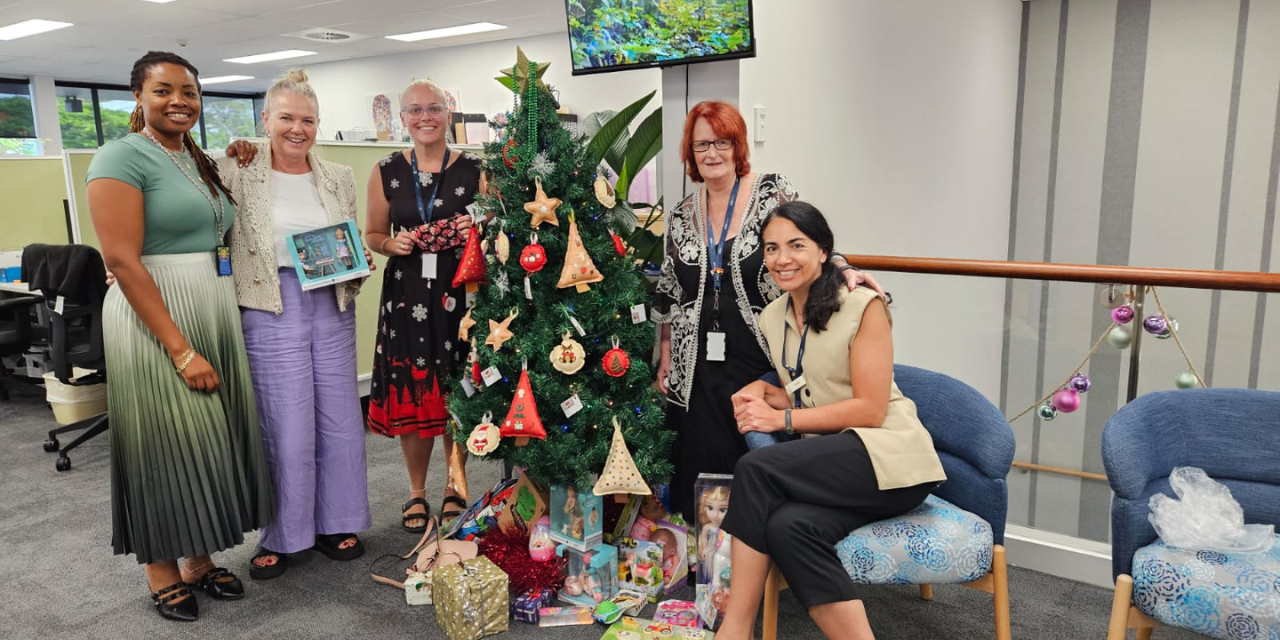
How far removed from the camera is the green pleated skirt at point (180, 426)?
2359 millimetres

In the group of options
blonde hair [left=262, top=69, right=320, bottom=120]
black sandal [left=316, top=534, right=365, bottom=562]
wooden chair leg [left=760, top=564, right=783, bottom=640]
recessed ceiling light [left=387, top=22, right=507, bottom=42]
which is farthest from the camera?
recessed ceiling light [left=387, top=22, right=507, bottom=42]

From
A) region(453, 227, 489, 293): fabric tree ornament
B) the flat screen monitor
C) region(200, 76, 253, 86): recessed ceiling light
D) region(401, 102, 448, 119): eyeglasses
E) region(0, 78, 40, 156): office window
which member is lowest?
region(453, 227, 489, 293): fabric tree ornament

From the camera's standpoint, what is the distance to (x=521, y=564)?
2525 mm

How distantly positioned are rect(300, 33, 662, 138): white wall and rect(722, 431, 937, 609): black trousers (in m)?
5.65

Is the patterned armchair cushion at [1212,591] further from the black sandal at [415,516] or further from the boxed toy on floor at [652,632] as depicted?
the black sandal at [415,516]

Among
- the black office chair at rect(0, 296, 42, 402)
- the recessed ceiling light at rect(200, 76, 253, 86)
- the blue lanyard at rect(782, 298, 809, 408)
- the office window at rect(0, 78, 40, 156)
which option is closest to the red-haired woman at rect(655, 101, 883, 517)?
the blue lanyard at rect(782, 298, 809, 408)

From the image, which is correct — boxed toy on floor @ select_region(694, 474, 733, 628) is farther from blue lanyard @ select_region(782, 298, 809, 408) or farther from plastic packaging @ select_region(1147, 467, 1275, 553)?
plastic packaging @ select_region(1147, 467, 1275, 553)

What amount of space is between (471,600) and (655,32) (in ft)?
6.03

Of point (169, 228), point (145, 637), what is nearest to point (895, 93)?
point (169, 228)

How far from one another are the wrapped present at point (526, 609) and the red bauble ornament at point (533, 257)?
3.19ft

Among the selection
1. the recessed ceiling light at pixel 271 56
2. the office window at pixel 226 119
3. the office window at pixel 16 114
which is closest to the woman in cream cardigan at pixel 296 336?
the recessed ceiling light at pixel 271 56

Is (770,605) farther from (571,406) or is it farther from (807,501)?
(571,406)

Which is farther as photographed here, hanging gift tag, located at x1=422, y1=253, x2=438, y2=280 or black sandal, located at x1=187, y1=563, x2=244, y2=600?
hanging gift tag, located at x1=422, y1=253, x2=438, y2=280

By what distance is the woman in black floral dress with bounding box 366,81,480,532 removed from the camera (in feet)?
9.21
